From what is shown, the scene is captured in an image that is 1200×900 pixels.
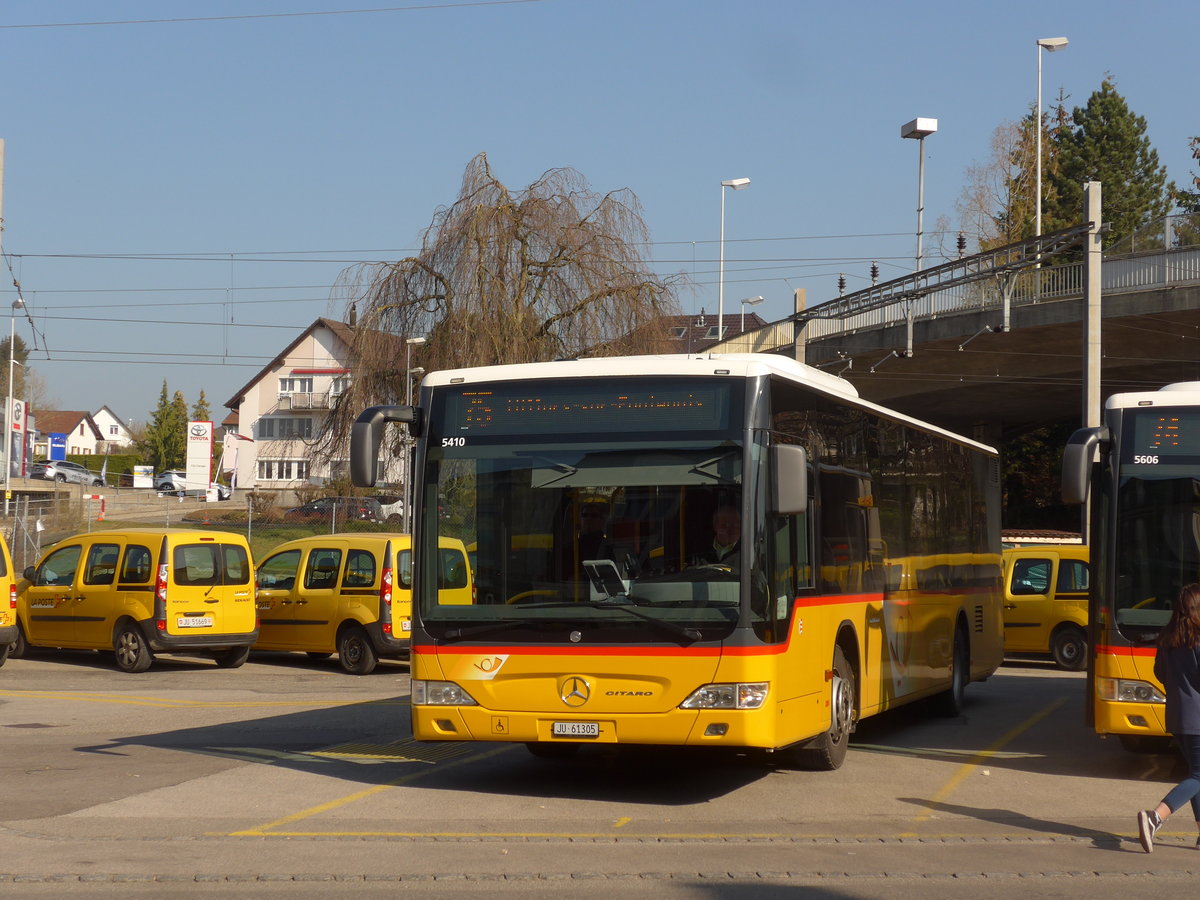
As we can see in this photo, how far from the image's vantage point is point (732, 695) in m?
9.26

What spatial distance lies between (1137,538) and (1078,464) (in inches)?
35.4

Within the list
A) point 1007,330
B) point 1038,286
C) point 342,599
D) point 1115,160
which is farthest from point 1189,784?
point 1115,160

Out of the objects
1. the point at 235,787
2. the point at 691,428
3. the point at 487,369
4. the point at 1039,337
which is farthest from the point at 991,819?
the point at 1039,337

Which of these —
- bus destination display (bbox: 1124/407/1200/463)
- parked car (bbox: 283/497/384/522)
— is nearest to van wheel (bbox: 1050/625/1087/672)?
bus destination display (bbox: 1124/407/1200/463)

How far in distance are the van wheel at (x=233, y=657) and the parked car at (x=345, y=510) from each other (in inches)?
1031

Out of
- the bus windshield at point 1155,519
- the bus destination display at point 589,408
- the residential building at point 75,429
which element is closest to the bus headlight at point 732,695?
the bus destination display at point 589,408

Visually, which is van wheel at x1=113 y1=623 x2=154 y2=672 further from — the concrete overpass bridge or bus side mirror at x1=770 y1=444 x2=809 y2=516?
the concrete overpass bridge

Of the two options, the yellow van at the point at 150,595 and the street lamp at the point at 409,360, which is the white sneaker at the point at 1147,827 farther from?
the street lamp at the point at 409,360

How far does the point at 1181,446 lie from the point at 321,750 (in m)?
7.13

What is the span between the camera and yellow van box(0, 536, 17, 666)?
19031 mm

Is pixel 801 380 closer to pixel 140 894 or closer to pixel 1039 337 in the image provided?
pixel 140 894

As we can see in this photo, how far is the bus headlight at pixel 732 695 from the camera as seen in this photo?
364 inches

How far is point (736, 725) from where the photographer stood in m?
9.28

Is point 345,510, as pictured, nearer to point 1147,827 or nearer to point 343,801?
point 343,801
